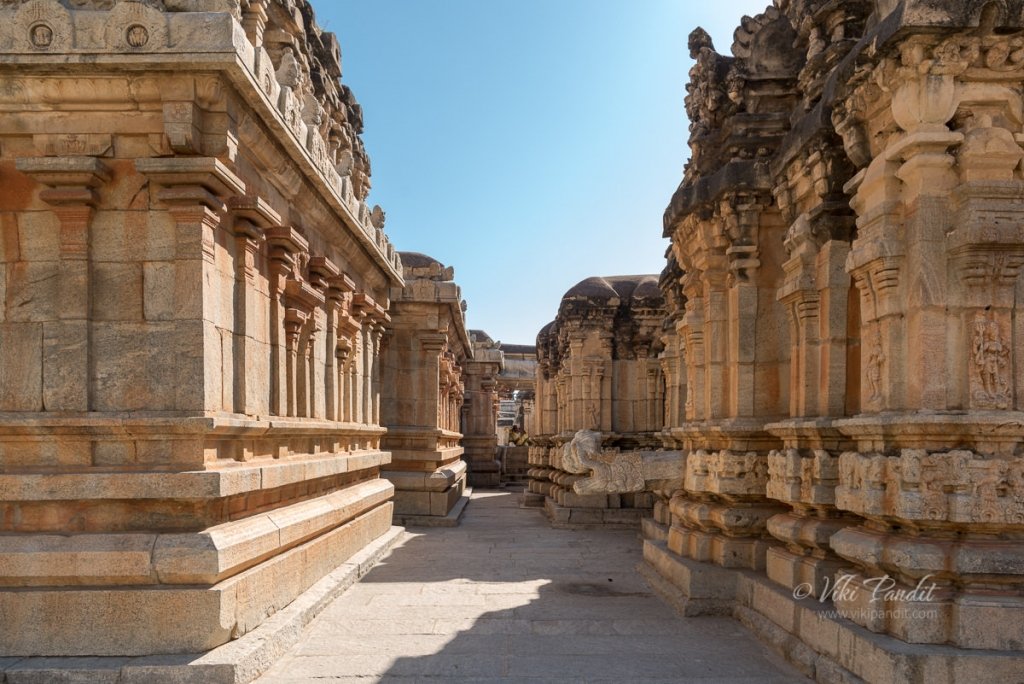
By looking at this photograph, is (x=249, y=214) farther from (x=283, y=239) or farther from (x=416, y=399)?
(x=416, y=399)

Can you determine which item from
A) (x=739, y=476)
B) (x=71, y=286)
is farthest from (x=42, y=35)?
(x=739, y=476)

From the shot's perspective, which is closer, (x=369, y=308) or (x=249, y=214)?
(x=249, y=214)

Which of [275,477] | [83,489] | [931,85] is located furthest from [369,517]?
[931,85]

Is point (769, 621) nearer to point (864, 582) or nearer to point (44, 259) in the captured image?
point (864, 582)

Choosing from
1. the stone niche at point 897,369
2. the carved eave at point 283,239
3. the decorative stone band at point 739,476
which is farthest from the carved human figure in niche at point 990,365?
the carved eave at point 283,239

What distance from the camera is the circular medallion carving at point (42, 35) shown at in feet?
15.5

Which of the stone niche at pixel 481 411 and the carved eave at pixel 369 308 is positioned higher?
the carved eave at pixel 369 308

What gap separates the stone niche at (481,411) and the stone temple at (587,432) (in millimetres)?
18431

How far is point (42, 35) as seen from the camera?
473cm

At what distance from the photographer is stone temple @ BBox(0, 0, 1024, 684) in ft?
13.4

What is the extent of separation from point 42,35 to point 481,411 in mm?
23970

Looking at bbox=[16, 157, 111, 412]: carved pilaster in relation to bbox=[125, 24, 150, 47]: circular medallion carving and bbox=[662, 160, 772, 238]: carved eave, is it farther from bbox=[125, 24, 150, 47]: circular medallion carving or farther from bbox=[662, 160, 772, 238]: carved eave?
bbox=[662, 160, 772, 238]: carved eave

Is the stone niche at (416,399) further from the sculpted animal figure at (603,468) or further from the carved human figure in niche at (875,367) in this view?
the carved human figure in niche at (875,367)

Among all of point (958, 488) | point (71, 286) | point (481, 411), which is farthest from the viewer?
point (481, 411)
